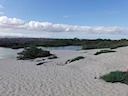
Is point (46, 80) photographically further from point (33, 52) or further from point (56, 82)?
point (33, 52)

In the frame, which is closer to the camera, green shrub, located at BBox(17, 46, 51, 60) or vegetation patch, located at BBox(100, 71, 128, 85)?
vegetation patch, located at BBox(100, 71, 128, 85)

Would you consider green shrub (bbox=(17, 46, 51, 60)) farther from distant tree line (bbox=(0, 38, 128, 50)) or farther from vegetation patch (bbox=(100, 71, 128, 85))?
vegetation patch (bbox=(100, 71, 128, 85))

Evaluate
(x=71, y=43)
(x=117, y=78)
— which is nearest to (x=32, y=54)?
(x=117, y=78)

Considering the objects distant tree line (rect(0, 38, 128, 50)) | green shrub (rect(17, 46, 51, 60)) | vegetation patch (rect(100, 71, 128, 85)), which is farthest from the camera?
distant tree line (rect(0, 38, 128, 50))

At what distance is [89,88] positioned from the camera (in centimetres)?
1352

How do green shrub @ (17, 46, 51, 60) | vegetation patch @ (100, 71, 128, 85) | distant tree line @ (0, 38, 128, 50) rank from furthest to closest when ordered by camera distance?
distant tree line @ (0, 38, 128, 50) < green shrub @ (17, 46, 51, 60) < vegetation patch @ (100, 71, 128, 85)

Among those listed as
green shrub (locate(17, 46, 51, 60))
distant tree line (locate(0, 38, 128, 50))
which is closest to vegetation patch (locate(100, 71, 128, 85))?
green shrub (locate(17, 46, 51, 60))

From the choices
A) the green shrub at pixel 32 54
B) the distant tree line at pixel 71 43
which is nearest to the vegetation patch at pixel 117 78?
the green shrub at pixel 32 54

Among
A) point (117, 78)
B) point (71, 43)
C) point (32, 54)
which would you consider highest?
point (117, 78)

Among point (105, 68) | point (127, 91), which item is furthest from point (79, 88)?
point (105, 68)

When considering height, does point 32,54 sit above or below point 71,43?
above

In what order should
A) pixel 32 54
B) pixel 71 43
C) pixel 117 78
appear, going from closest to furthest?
pixel 117 78, pixel 32 54, pixel 71 43

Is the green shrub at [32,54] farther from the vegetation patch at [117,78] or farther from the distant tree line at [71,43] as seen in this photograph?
the vegetation patch at [117,78]

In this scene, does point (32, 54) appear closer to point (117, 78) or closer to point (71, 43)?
point (117, 78)
